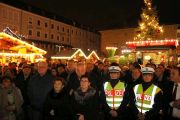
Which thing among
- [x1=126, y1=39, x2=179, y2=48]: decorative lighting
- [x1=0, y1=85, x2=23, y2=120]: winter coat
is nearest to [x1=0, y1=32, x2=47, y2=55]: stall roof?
[x1=126, y1=39, x2=179, y2=48]: decorative lighting

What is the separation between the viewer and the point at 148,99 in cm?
591

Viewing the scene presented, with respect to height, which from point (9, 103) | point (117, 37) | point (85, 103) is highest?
point (117, 37)

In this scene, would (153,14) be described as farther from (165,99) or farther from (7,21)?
(165,99)

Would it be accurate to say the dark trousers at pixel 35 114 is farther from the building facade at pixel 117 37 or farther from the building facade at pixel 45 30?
the building facade at pixel 117 37

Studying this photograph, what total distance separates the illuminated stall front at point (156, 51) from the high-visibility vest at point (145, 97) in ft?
44.0

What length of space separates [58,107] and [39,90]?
1.16 m

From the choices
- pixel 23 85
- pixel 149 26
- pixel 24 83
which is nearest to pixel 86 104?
pixel 23 85

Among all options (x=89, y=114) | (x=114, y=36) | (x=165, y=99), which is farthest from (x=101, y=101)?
(x=114, y=36)

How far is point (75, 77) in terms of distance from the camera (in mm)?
7375

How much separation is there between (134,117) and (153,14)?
32.3m

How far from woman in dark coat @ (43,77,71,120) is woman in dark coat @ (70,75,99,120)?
0.59 ft

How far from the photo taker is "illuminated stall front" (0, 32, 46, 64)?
56.4 feet

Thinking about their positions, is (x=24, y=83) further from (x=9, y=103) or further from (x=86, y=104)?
(x=86, y=104)

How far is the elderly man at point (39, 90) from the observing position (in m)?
6.79
